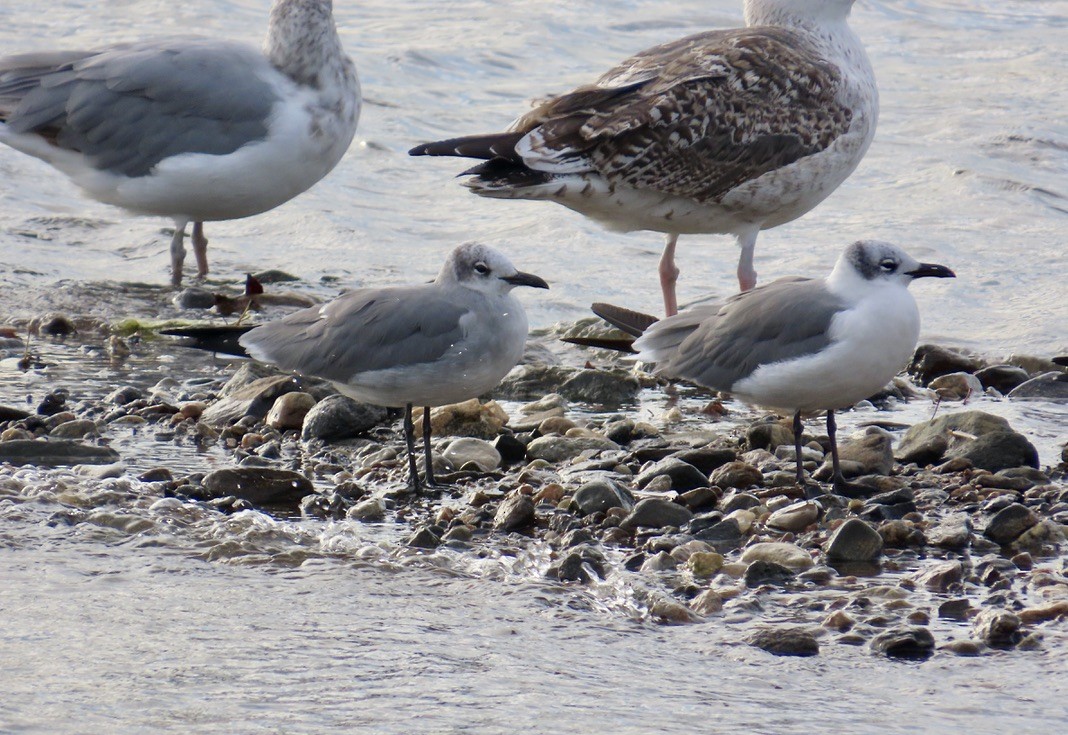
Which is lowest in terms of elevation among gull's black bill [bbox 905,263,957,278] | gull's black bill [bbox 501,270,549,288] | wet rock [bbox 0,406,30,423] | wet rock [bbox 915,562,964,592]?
wet rock [bbox 0,406,30,423]

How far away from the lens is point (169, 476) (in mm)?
5484

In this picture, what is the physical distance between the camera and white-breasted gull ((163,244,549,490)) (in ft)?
17.9

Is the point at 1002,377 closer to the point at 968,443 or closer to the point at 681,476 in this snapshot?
the point at 968,443

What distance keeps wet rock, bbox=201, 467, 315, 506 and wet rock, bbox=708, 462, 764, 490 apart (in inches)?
58.7

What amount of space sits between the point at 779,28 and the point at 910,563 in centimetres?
434

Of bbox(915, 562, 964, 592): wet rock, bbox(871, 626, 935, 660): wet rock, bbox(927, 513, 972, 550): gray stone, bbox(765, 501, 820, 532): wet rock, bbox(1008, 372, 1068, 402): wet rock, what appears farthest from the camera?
bbox(1008, 372, 1068, 402): wet rock

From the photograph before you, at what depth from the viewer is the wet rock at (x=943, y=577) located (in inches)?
174

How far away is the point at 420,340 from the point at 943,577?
2.06 meters

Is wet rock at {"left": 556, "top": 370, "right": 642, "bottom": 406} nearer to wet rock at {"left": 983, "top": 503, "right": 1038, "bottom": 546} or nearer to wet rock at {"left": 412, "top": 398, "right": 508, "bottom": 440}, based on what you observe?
wet rock at {"left": 412, "top": 398, "right": 508, "bottom": 440}

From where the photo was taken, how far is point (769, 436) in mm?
6098

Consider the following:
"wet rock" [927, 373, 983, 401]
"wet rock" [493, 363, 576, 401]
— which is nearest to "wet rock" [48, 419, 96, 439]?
"wet rock" [493, 363, 576, 401]

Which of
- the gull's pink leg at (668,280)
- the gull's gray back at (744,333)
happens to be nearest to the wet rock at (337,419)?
the gull's gray back at (744,333)

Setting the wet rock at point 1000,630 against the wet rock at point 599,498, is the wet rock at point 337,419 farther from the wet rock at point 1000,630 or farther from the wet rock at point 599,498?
the wet rock at point 1000,630

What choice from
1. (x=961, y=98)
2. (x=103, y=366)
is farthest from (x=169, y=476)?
(x=961, y=98)
